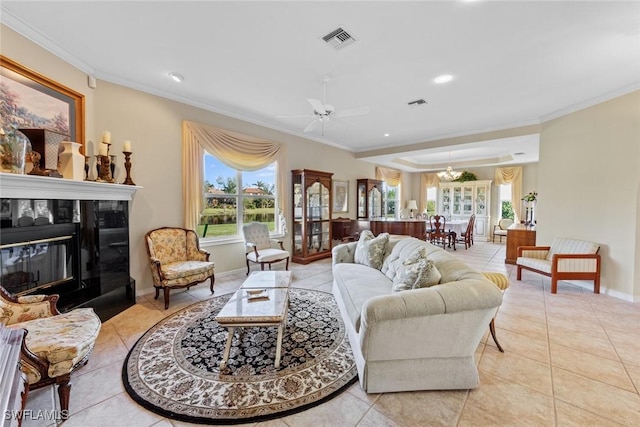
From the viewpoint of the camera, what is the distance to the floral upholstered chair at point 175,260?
312 centimetres

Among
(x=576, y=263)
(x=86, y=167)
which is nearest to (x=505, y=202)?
(x=576, y=263)

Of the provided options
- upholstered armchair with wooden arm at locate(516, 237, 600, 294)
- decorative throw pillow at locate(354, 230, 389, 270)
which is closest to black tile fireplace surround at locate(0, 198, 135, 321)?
decorative throw pillow at locate(354, 230, 389, 270)

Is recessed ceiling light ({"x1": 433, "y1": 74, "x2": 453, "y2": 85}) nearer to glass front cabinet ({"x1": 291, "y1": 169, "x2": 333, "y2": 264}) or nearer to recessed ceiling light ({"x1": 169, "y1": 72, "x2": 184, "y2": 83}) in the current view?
glass front cabinet ({"x1": 291, "y1": 169, "x2": 333, "y2": 264})

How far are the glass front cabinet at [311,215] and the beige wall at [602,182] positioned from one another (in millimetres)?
4107

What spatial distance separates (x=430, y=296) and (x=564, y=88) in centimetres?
372

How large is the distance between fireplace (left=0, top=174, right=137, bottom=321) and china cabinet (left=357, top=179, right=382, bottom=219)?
5394 millimetres

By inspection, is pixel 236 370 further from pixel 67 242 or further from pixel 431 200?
pixel 431 200

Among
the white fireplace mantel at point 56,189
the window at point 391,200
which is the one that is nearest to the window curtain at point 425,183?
the window at point 391,200

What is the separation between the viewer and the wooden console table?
204 inches

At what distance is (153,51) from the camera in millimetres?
2602

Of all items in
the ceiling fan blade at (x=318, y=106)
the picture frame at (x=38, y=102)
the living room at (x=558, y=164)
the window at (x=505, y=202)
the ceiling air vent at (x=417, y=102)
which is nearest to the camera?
the picture frame at (x=38, y=102)

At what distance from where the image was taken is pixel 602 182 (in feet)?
12.1

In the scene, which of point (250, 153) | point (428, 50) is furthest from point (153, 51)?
point (428, 50)

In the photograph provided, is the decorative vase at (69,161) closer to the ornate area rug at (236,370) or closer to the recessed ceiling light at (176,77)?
the recessed ceiling light at (176,77)
